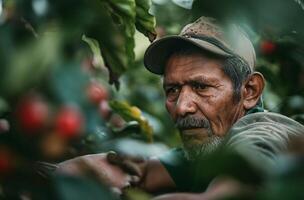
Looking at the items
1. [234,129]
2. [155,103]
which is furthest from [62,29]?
[155,103]

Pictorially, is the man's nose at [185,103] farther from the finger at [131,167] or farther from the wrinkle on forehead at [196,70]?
the finger at [131,167]

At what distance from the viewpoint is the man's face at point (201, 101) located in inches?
105

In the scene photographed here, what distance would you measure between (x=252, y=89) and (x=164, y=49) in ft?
1.09

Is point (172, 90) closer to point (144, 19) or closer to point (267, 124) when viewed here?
point (144, 19)

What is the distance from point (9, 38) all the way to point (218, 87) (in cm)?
203

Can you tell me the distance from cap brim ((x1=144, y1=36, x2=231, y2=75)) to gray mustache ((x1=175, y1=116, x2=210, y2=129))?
9.0 inches

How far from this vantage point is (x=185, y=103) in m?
2.70

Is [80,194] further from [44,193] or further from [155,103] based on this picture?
[155,103]

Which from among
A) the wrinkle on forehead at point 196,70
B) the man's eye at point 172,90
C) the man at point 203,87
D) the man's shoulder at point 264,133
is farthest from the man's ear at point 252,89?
the man's shoulder at point 264,133

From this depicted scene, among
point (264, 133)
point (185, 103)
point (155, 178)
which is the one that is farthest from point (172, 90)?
point (264, 133)

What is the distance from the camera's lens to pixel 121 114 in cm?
259

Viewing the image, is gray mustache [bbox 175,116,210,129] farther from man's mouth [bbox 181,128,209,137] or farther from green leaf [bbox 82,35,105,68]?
green leaf [bbox 82,35,105,68]

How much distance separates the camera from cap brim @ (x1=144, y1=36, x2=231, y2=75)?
263 centimetres

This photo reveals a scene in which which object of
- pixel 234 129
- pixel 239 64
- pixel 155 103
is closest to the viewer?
pixel 234 129
